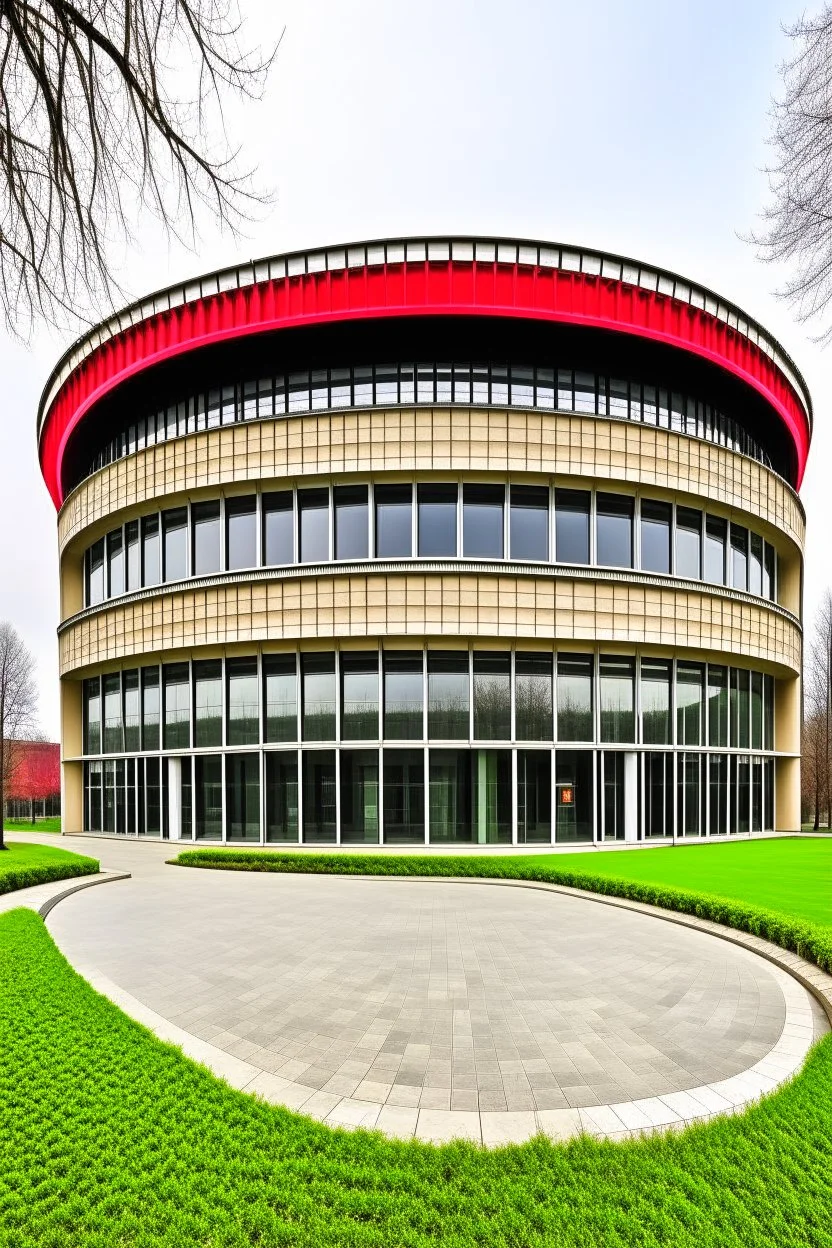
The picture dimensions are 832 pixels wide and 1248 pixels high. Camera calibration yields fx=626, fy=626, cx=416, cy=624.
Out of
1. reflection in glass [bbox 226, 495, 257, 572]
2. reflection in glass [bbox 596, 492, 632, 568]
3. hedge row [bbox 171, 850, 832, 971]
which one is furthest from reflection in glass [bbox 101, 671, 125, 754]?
reflection in glass [bbox 596, 492, 632, 568]

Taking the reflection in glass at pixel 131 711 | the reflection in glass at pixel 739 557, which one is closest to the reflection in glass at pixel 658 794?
the reflection in glass at pixel 739 557

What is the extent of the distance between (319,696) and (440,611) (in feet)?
18.6

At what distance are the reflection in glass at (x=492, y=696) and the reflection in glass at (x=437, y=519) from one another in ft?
13.6

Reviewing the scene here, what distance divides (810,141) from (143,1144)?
10660 millimetres

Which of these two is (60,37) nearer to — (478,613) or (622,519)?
(478,613)

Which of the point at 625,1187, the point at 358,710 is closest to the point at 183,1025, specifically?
the point at 625,1187

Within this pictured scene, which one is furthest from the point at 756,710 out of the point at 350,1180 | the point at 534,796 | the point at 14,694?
the point at 14,694

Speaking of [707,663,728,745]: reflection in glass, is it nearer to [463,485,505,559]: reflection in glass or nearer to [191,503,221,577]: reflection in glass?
[463,485,505,559]: reflection in glass

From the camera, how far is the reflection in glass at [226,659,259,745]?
24484 mm

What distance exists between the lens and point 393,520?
925 inches

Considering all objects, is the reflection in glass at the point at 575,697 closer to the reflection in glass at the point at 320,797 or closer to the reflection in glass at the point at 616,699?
the reflection in glass at the point at 616,699

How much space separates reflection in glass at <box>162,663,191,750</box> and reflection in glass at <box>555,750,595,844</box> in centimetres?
1501

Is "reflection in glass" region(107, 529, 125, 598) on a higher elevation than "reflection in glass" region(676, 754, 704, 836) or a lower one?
higher

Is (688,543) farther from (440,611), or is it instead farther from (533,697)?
(440,611)
